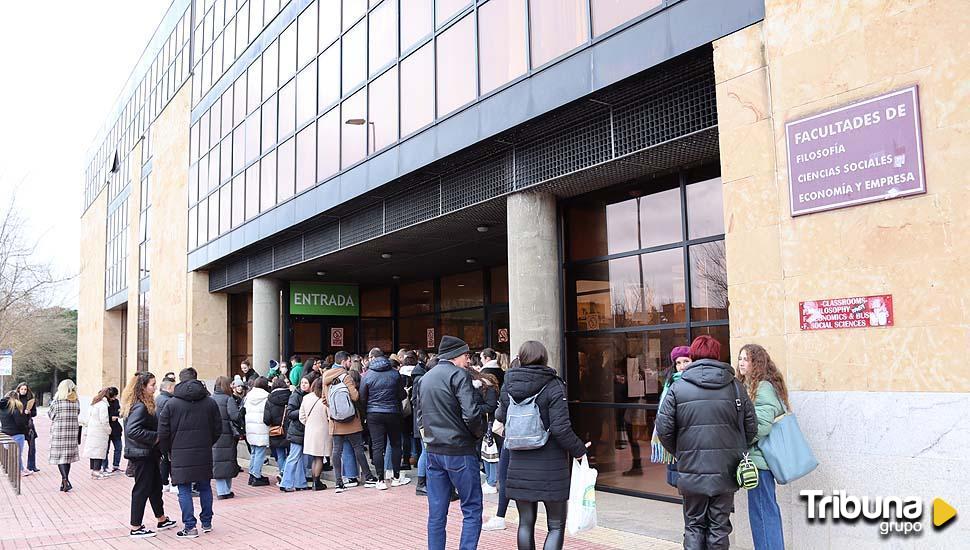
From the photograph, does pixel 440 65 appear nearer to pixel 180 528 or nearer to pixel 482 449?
pixel 482 449

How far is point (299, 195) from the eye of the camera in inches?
661

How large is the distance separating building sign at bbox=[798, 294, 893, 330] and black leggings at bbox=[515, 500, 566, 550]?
8.45 ft

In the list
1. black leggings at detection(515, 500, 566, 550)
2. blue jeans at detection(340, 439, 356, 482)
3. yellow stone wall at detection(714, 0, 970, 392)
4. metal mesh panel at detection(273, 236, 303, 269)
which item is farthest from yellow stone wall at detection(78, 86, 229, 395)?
yellow stone wall at detection(714, 0, 970, 392)

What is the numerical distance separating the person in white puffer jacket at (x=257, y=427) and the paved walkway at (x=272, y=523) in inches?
12.6

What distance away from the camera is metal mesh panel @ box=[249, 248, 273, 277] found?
19578mm

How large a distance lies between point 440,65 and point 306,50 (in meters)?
6.01

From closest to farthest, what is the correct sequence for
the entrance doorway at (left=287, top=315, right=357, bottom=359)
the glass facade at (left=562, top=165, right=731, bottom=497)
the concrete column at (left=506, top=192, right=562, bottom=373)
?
the glass facade at (left=562, top=165, right=731, bottom=497) < the concrete column at (left=506, top=192, right=562, bottom=373) < the entrance doorway at (left=287, top=315, right=357, bottom=359)

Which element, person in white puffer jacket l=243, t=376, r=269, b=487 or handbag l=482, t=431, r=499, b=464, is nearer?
handbag l=482, t=431, r=499, b=464

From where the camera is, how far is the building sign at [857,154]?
6.03 metres

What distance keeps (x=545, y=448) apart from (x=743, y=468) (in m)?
1.45

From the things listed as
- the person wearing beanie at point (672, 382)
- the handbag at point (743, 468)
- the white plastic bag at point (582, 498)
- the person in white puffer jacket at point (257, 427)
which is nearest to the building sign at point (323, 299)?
the person in white puffer jacket at point (257, 427)

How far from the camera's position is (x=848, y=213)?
6.39 m

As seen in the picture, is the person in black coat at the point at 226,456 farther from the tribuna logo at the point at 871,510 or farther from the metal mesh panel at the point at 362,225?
the tribuna logo at the point at 871,510

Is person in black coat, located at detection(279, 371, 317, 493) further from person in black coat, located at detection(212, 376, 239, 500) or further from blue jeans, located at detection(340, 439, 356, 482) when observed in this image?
person in black coat, located at detection(212, 376, 239, 500)
